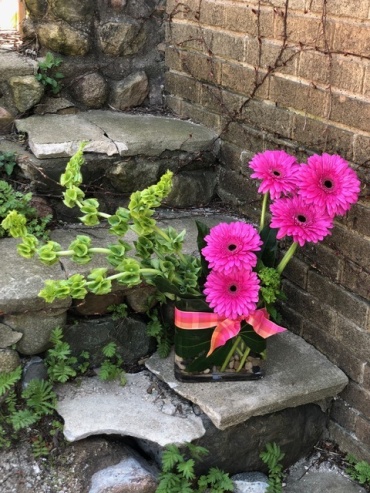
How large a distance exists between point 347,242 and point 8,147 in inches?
55.6

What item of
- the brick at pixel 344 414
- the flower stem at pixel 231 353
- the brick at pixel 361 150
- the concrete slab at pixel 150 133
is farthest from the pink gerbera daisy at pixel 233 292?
the concrete slab at pixel 150 133

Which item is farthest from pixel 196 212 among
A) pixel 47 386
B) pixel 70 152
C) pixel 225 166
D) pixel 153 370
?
pixel 47 386

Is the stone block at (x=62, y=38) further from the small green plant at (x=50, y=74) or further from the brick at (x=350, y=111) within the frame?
the brick at (x=350, y=111)

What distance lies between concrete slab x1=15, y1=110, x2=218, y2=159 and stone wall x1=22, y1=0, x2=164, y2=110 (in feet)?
0.45

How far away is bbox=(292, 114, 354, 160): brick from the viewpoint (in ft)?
7.64

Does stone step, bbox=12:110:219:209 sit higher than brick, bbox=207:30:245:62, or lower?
lower

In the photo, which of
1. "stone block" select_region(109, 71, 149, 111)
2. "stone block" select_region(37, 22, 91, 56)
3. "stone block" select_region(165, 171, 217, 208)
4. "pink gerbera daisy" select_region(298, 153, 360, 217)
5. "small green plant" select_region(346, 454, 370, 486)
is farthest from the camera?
"stone block" select_region(109, 71, 149, 111)

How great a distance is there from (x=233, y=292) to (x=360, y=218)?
0.51 m

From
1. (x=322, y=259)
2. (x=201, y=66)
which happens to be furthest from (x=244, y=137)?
(x=322, y=259)

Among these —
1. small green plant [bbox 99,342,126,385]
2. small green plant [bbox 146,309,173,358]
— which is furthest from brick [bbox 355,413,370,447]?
small green plant [bbox 99,342,126,385]

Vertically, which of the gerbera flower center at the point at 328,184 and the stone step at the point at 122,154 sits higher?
the gerbera flower center at the point at 328,184

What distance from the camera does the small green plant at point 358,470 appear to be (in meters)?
2.44

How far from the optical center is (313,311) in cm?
261

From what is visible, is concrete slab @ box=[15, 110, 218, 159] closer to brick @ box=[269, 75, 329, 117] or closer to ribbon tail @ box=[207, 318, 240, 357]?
brick @ box=[269, 75, 329, 117]
